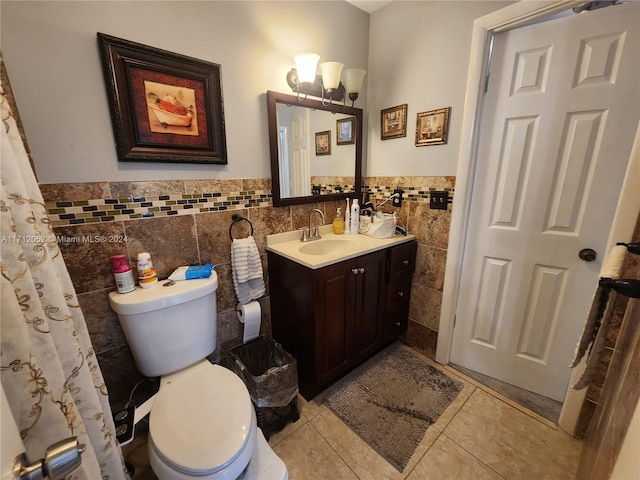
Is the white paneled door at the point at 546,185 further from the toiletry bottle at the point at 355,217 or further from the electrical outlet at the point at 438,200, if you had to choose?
the toiletry bottle at the point at 355,217

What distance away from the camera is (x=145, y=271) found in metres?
1.16

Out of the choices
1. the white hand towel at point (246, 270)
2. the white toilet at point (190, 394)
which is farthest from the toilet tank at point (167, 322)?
the white hand towel at point (246, 270)

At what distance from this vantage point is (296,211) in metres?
1.71

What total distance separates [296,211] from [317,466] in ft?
4.44

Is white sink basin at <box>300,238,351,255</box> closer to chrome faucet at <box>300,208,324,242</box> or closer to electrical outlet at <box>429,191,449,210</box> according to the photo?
chrome faucet at <box>300,208,324,242</box>

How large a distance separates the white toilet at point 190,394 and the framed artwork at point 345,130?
1.27m

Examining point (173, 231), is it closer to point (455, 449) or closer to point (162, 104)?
point (162, 104)

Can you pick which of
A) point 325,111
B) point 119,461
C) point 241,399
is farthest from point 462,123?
point 119,461

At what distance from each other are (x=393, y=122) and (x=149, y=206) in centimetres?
Result: 156

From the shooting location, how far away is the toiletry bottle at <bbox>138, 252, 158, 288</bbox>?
1152mm

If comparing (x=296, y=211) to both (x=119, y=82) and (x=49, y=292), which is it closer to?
(x=119, y=82)

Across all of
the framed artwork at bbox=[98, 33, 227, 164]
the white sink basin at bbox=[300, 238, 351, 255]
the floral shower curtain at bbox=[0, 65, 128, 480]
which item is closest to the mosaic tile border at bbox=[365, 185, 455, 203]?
the white sink basin at bbox=[300, 238, 351, 255]

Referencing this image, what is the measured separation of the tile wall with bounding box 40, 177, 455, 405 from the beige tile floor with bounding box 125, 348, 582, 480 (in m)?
0.51

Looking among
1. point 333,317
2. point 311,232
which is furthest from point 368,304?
point 311,232
